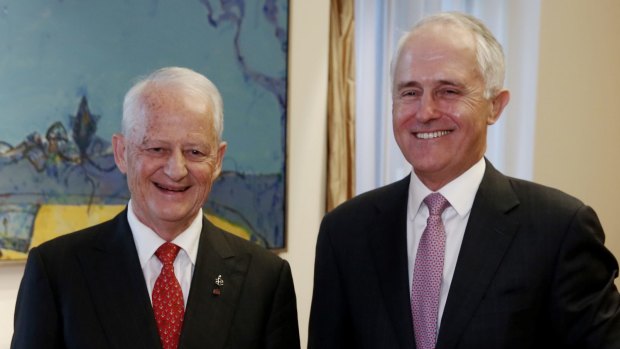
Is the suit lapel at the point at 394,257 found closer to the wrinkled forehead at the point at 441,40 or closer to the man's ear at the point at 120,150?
the wrinkled forehead at the point at 441,40

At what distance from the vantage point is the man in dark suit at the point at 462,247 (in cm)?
165

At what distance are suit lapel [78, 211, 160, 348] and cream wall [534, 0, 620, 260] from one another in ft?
10.6

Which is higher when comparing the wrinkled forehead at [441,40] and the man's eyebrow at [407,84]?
the wrinkled forehead at [441,40]

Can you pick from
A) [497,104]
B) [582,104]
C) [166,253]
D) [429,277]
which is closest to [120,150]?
[166,253]

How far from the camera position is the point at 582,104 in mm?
4535

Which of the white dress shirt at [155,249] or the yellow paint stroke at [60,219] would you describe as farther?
the yellow paint stroke at [60,219]

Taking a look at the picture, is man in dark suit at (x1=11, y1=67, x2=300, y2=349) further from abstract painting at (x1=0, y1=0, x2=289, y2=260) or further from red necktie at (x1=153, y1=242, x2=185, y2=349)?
abstract painting at (x1=0, y1=0, x2=289, y2=260)

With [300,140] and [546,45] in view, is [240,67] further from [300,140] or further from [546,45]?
[546,45]

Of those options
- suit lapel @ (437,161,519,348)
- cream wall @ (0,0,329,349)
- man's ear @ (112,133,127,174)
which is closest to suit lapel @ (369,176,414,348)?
suit lapel @ (437,161,519,348)

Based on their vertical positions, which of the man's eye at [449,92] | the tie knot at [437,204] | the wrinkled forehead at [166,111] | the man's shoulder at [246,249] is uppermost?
the man's eye at [449,92]

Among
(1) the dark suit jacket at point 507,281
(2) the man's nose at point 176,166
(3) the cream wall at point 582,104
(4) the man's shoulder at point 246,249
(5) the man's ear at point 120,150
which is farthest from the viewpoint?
(3) the cream wall at point 582,104

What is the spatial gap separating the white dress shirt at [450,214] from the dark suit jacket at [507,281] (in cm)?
2

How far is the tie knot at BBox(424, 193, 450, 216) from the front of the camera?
1790 millimetres

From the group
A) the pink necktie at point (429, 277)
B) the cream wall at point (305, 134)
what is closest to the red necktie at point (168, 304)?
the pink necktie at point (429, 277)
